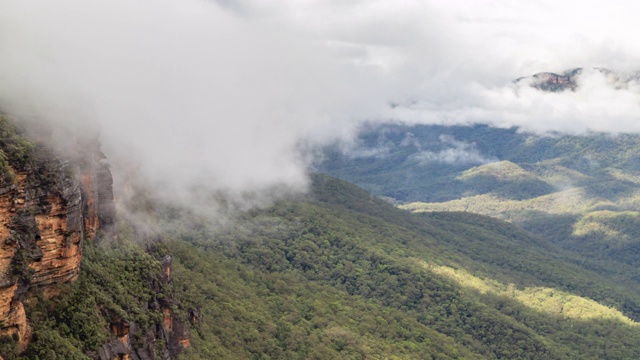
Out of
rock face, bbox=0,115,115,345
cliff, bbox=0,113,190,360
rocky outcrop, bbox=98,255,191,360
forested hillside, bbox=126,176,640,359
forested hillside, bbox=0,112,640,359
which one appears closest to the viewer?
rock face, bbox=0,115,115,345

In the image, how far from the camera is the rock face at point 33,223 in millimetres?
32125

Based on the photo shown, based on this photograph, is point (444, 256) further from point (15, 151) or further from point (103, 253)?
point (15, 151)

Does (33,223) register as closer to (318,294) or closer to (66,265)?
(66,265)

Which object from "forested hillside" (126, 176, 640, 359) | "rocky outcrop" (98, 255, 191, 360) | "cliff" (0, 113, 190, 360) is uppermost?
"cliff" (0, 113, 190, 360)

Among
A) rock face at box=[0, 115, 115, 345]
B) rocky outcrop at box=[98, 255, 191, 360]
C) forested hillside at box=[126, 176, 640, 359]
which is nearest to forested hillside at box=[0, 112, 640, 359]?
rocky outcrop at box=[98, 255, 191, 360]

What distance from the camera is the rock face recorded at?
3212cm

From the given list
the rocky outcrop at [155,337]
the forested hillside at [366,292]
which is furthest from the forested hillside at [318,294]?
the forested hillside at [366,292]

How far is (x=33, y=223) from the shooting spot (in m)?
33.8

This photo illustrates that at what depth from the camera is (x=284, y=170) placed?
522ft

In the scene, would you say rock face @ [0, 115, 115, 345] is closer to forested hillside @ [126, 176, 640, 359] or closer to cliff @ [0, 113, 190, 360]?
cliff @ [0, 113, 190, 360]

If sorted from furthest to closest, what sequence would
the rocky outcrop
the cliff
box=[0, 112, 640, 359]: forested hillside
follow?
box=[0, 112, 640, 359]: forested hillside, the rocky outcrop, the cliff

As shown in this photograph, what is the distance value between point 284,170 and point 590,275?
89791mm

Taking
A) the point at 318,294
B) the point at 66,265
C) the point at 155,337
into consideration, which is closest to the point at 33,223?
the point at 66,265

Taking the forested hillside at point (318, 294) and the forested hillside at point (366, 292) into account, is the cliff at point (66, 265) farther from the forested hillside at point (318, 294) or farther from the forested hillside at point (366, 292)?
the forested hillside at point (366, 292)
